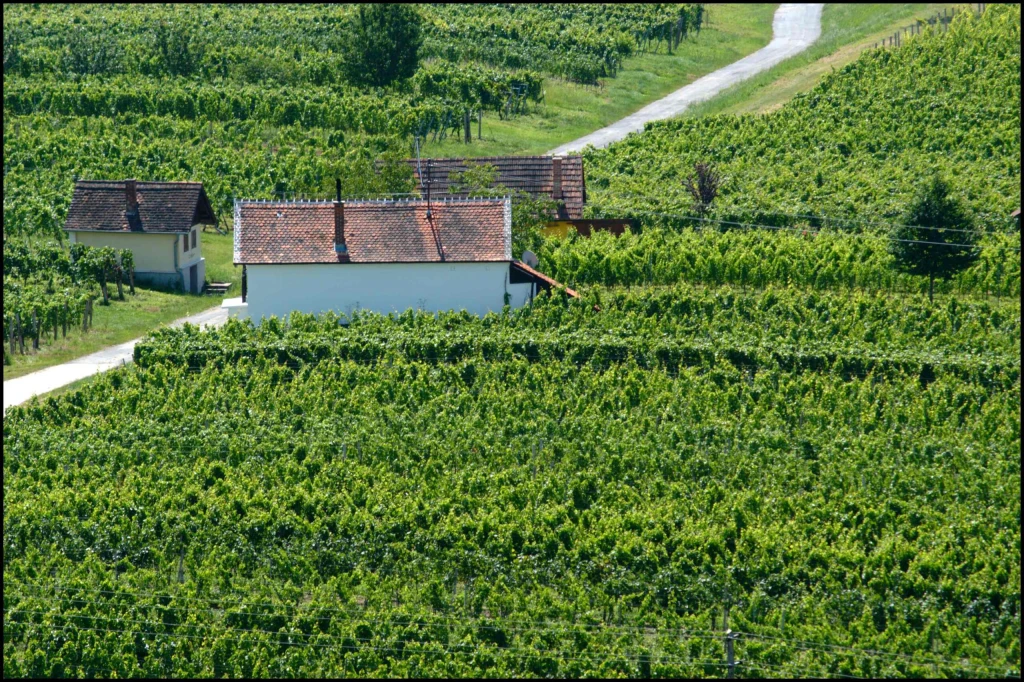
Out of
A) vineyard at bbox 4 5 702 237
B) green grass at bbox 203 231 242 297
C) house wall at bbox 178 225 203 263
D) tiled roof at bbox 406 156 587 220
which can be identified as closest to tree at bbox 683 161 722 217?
tiled roof at bbox 406 156 587 220

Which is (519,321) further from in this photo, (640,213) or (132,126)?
(132,126)

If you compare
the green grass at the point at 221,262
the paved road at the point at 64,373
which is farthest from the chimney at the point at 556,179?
the paved road at the point at 64,373

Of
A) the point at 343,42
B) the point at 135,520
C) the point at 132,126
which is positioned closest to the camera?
the point at 135,520

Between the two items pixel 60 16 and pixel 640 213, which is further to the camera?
pixel 60 16

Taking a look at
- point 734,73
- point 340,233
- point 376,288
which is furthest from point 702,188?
point 734,73

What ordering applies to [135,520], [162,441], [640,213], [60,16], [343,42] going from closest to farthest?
1. [135,520]
2. [162,441]
3. [640,213]
4. [343,42]
5. [60,16]

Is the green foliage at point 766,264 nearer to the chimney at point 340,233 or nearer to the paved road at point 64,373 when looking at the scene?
→ the chimney at point 340,233

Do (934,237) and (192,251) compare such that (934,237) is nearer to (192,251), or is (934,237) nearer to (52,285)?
(192,251)

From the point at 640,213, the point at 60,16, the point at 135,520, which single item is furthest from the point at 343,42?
the point at 135,520
